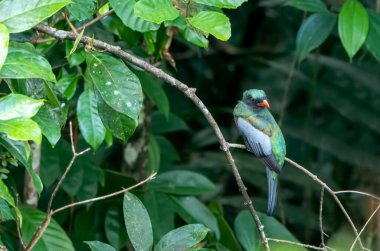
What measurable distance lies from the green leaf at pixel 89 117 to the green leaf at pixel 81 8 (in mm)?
396

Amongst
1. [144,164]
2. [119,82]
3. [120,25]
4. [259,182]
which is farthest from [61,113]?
[259,182]

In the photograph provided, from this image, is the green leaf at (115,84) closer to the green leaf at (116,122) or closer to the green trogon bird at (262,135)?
the green leaf at (116,122)

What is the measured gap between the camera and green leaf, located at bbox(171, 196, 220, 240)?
13.8ft

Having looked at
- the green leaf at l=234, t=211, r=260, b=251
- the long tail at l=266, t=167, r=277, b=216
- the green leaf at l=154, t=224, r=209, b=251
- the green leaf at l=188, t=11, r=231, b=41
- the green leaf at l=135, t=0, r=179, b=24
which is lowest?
the green leaf at l=234, t=211, r=260, b=251

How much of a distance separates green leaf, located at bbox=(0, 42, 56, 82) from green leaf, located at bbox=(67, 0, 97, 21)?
0.35 metres

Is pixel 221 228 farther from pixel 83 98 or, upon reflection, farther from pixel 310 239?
pixel 310 239

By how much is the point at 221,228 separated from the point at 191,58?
2074 millimetres

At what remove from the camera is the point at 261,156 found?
3.48 metres

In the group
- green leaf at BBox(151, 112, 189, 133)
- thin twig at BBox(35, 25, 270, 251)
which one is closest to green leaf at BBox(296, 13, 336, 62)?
green leaf at BBox(151, 112, 189, 133)

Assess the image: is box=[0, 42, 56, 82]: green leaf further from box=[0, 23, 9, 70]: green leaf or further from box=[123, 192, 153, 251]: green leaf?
box=[123, 192, 153, 251]: green leaf

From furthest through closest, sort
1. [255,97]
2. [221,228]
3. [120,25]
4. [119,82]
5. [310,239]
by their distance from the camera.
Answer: [310,239], [221,228], [255,97], [120,25], [119,82]

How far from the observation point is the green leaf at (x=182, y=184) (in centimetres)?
426

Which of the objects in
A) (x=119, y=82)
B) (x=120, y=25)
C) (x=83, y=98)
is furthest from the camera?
(x=120, y=25)

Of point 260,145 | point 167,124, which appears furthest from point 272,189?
point 167,124
